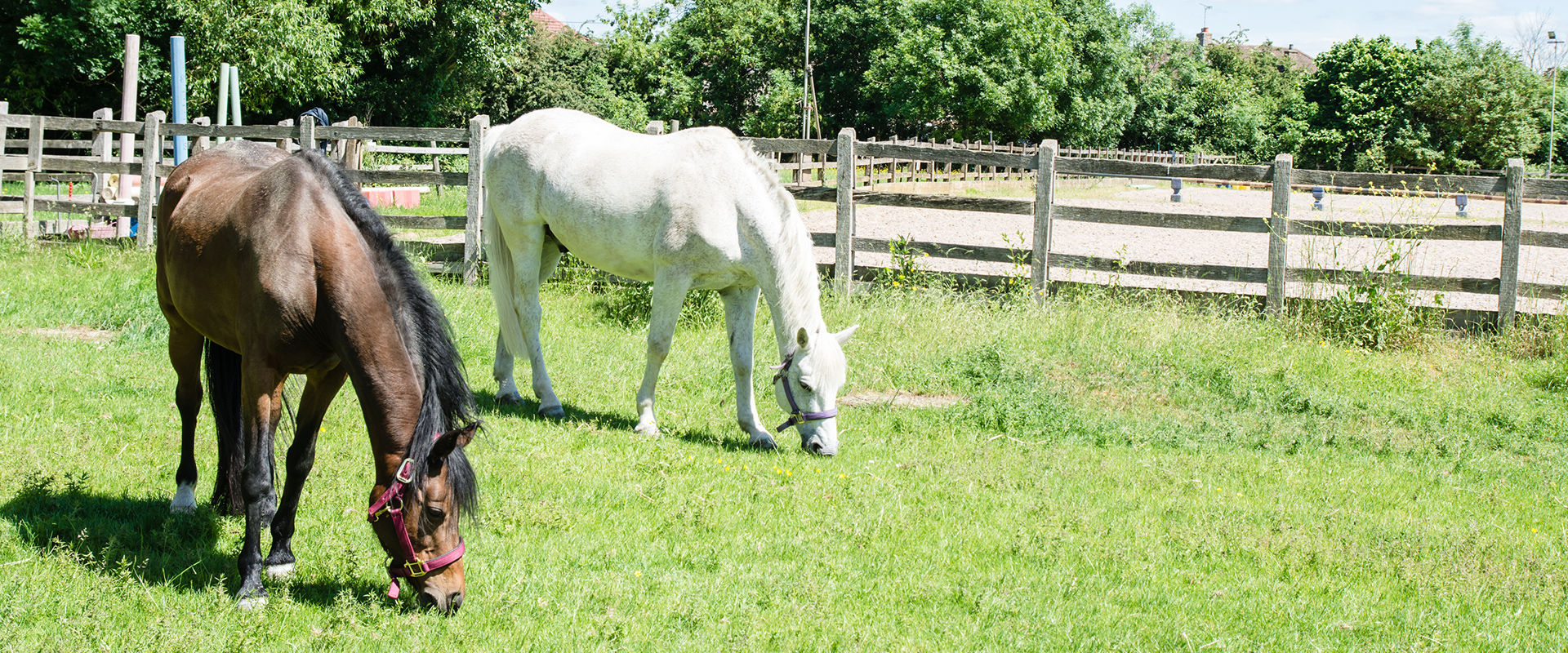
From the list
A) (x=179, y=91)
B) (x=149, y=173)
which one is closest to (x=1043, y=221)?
(x=149, y=173)

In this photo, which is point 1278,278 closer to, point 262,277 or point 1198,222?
point 1198,222

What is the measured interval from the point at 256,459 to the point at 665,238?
3039mm

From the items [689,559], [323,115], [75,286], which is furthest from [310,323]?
[323,115]

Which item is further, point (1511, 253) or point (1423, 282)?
point (1423, 282)

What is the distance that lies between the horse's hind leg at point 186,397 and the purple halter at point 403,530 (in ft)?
5.28

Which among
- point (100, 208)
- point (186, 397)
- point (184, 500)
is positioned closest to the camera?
point (184, 500)

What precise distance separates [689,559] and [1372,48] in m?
54.8

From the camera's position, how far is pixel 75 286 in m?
9.80

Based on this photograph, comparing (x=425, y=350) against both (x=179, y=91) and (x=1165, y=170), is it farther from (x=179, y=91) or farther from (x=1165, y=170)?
(x=179, y=91)

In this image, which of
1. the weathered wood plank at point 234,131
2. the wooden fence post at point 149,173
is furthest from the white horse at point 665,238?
the wooden fence post at point 149,173

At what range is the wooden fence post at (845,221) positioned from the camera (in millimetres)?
10508

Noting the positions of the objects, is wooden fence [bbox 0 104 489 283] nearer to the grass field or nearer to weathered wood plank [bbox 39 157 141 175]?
weathered wood plank [bbox 39 157 141 175]

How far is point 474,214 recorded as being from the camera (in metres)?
11.1

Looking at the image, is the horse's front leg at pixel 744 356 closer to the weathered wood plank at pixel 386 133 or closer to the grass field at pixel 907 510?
the grass field at pixel 907 510
